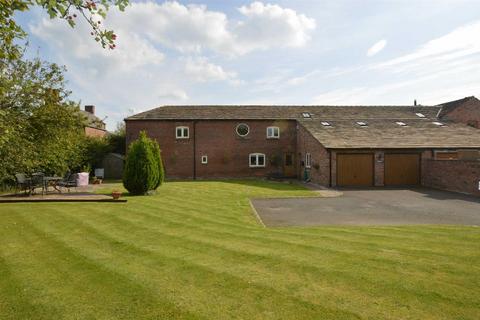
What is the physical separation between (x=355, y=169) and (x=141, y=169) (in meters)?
14.6

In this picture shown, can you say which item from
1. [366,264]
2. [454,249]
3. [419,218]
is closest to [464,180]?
[419,218]

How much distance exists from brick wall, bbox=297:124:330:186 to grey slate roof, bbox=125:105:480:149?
2.11 ft

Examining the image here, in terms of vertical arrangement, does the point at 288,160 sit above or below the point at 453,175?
above

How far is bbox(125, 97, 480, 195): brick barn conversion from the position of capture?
21.3m

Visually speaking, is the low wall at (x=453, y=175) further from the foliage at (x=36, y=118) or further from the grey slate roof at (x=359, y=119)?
the foliage at (x=36, y=118)

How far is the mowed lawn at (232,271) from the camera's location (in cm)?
418

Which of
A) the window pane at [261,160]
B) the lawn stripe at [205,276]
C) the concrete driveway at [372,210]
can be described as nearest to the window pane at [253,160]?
the window pane at [261,160]

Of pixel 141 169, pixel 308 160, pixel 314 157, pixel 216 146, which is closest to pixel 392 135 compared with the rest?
pixel 314 157

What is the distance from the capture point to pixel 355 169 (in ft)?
69.8

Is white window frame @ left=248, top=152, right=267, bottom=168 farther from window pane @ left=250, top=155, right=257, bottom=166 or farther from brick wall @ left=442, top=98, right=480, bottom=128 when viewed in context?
brick wall @ left=442, top=98, right=480, bottom=128

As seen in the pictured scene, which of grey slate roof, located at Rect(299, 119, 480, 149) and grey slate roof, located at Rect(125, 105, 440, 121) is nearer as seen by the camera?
grey slate roof, located at Rect(299, 119, 480, 149)

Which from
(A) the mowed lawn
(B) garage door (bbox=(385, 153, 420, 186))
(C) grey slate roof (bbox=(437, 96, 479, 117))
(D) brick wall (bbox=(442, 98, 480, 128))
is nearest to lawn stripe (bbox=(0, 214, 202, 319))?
(A) the mowed lawn

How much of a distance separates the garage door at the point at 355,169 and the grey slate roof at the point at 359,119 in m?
0.89

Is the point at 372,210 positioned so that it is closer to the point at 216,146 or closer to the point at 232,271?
the point at 232,271
